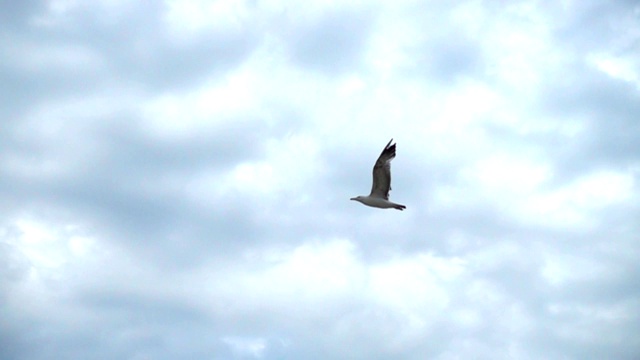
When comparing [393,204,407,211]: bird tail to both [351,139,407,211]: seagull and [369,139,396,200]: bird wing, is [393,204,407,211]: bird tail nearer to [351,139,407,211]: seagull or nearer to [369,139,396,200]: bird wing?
[351,139,407,211]: seagull

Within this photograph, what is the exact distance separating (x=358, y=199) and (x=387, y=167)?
3835 mm

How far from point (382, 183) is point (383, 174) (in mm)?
827

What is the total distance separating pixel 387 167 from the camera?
56.6m

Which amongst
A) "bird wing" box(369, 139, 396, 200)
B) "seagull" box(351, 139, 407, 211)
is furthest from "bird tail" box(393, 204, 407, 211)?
"bird wing" box(369, 139, 396, 200)

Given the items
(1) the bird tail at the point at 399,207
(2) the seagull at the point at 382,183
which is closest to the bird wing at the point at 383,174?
(2) the seagull at the point at 382,183

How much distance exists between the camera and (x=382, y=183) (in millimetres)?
57281

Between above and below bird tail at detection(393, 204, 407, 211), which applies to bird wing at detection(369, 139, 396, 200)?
above

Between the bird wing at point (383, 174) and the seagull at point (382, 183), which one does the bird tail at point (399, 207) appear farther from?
the bird wing at point (383, 174)

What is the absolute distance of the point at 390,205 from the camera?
5694cm

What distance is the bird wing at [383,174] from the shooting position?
5612 centimetres

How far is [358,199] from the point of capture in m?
58.8

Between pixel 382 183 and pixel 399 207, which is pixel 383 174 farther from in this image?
pixel 399 207

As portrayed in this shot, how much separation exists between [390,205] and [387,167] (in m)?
2.80

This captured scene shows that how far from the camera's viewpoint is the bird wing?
5612 cm
